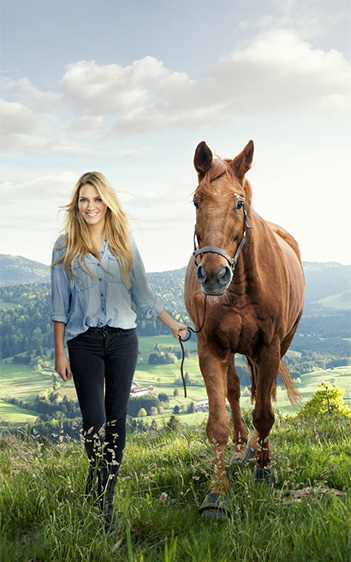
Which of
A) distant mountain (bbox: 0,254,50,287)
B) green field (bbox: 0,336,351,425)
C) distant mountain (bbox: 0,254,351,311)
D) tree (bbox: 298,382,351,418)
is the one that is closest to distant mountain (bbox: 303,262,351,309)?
distant mountain (bbox: 0,254,351,311)

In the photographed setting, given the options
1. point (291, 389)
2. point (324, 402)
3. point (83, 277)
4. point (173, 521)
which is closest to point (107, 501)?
point (173, 521)

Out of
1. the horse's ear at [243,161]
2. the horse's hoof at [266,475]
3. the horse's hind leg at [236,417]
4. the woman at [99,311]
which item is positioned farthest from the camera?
the horse's hind leg at [236,417]

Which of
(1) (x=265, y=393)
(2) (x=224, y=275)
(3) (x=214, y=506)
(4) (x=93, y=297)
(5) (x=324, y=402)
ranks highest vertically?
(2) (x=224, y=275)

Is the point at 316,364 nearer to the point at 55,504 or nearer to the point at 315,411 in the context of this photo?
the point at 315,411

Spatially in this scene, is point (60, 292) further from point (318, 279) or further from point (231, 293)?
point (318, 279)

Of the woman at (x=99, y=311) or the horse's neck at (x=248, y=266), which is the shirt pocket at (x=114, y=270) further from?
the horse's neck at (x=248, y=266)

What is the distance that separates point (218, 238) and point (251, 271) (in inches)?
29.6

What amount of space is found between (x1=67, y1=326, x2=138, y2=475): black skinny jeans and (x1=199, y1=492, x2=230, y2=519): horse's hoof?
68 centimetres

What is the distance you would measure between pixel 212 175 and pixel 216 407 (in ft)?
5.97

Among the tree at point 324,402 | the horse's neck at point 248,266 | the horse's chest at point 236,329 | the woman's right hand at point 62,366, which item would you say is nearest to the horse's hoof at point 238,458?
the horse's chest at point 236,329

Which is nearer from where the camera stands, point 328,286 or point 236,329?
point 236,329

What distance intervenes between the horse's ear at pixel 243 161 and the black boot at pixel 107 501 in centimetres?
240

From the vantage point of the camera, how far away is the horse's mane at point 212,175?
3480mm

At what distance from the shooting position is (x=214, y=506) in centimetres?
333
